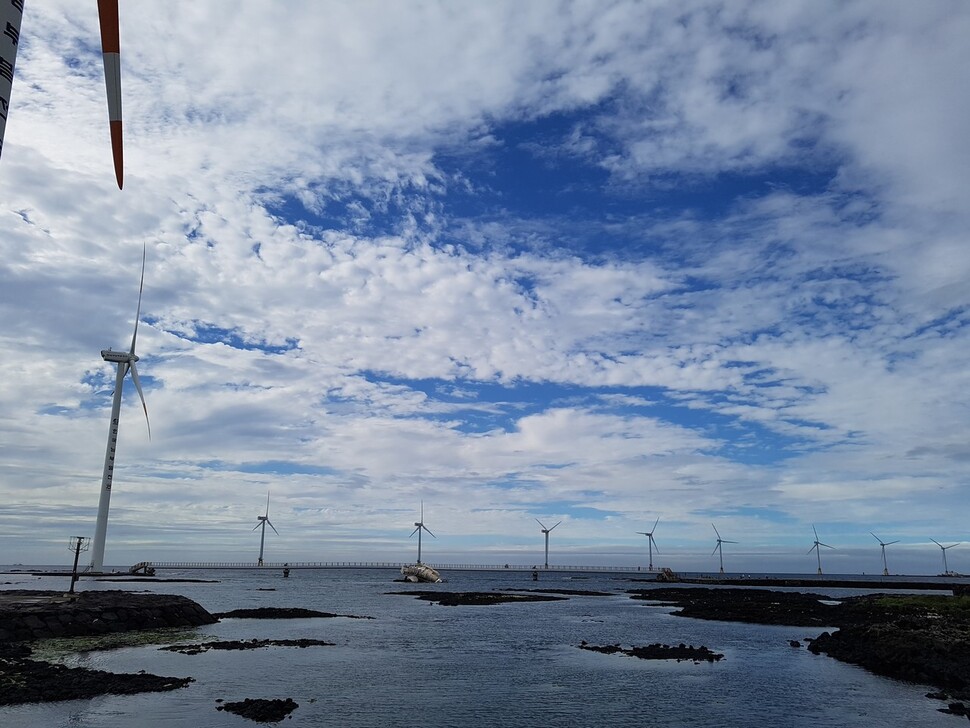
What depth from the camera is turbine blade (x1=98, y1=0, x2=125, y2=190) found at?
54.8 ft

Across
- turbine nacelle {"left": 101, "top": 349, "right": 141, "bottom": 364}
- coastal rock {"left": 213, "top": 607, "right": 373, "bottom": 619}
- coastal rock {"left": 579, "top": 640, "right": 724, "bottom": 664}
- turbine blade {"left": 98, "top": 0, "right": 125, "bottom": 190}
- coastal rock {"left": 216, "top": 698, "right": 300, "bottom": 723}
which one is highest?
turbine nacelle {"left": 101, "top": 349, "right": 141, "bottom": 364}

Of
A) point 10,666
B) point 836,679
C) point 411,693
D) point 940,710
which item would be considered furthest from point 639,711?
point 10,666

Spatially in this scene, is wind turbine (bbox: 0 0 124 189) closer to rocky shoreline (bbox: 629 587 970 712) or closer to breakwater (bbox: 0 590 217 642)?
rocky shoreline (bbox: 629 587 970 712)

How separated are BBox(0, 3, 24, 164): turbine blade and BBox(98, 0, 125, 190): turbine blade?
7.80 ft

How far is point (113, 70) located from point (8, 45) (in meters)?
2.56

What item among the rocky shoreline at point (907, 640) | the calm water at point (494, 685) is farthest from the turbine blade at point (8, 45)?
the rocky shoreline at point (907, 640)

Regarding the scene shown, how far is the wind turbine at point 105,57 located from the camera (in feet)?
54.7

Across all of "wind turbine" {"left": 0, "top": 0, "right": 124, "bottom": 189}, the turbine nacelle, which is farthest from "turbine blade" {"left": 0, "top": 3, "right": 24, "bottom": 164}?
the turbine nacelle

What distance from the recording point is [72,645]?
60.2 meters

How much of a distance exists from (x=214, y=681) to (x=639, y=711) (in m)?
30.2

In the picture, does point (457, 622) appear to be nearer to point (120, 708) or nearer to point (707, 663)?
point (707, 663)

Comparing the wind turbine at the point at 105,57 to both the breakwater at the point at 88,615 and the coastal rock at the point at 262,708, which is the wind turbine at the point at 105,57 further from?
the breakwater at the point at 88,615

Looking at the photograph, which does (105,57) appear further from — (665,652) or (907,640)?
(907,640)

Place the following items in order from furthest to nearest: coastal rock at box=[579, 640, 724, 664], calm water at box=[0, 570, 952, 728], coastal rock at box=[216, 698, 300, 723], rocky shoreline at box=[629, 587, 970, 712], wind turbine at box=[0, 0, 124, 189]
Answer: coastal rock at box=[579, 640, 724, 664] < rocky shoreline at box=[629, 587, 970, 712] < calm water at box=[0, 570, 952, 728] < coastal rock at box=[216, 698, 300, 723] < wind turbine at box=[0, 0, 124, 189]
